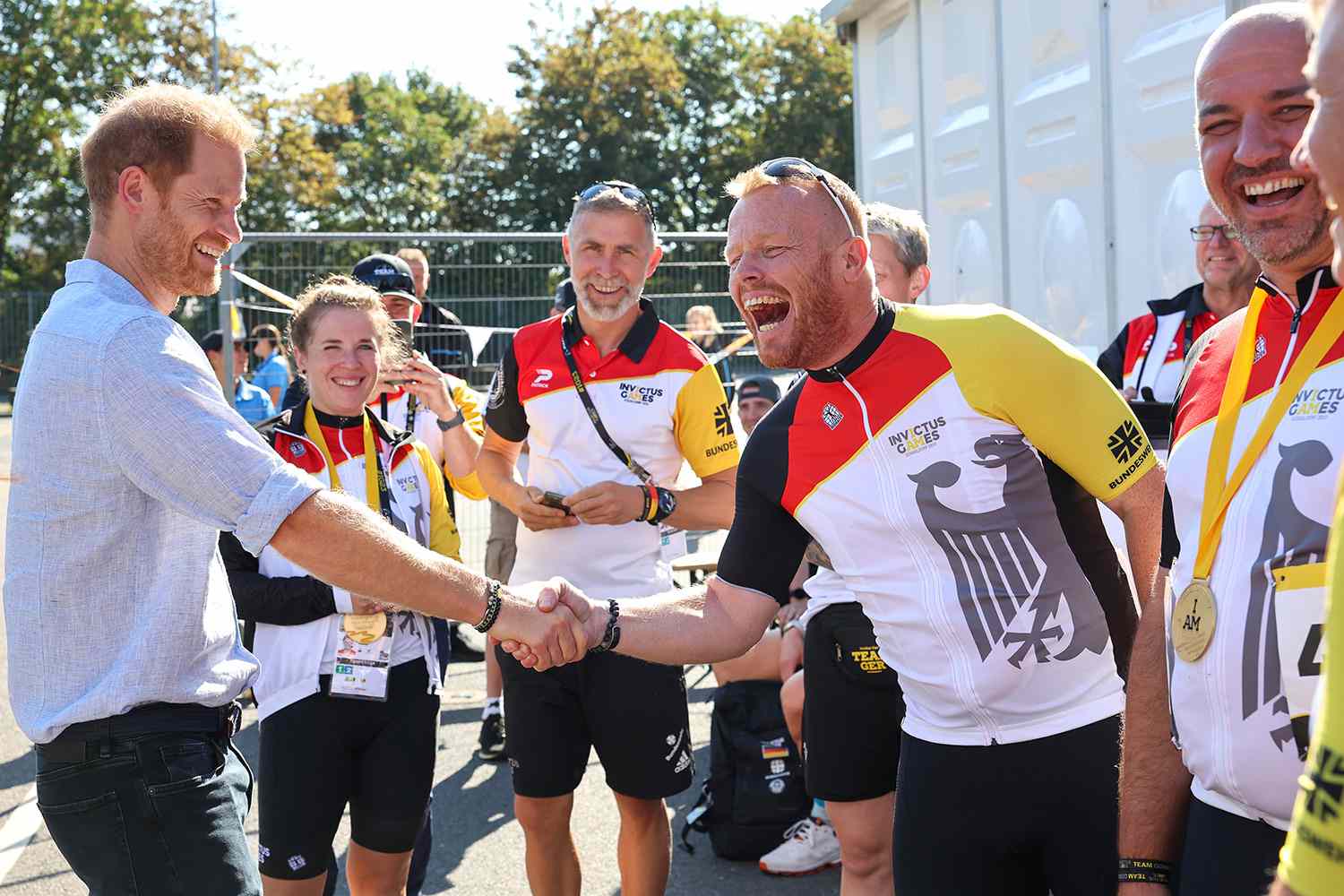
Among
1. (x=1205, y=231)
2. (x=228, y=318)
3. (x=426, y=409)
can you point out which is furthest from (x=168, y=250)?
(x=228, y=318)

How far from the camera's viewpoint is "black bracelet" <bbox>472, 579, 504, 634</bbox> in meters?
3.06

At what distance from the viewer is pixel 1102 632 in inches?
110

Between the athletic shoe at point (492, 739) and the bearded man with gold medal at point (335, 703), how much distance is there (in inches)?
106

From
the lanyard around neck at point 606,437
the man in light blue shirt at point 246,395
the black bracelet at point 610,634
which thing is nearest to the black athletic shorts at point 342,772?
the black bracelet at point 610,634

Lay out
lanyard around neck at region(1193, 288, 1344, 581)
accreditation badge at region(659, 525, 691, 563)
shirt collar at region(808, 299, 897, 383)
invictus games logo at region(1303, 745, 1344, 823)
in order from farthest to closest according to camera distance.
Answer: accreditation badge at region(659, 525, 691, 563), shirt collar at region(808, 299, 897, 383), lanyard around neck at region(1193, 288, 1344, 581), invictus games logo at region(1303, 745, 1344, 823)

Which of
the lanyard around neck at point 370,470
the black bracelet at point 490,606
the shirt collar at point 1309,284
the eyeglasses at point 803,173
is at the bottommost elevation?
the black bracelet at point 490,606

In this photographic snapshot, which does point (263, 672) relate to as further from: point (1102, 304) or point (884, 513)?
point (1102, 304)

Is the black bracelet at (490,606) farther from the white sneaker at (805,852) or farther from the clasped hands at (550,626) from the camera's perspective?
the white sneaker at (805,852)

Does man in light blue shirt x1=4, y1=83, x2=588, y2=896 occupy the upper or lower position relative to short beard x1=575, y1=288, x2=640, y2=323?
lower

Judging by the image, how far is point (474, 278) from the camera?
9.35 meters

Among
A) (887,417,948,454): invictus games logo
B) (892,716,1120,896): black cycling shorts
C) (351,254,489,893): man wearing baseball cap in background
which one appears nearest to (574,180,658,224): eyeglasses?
(351,254,489,893): man wearing baseball cap in background

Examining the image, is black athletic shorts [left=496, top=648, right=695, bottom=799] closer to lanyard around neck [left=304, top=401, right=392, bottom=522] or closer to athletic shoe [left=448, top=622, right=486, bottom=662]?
lanyard around neck [left=304, top=401, right=392, bottom=522]

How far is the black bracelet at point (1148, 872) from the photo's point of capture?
2115mm

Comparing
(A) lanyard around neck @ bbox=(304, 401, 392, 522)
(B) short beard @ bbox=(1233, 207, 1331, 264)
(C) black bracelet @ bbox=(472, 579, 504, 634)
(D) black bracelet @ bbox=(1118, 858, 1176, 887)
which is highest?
(B) short beard @ bbox=(1233, 207, 1331, 264)
